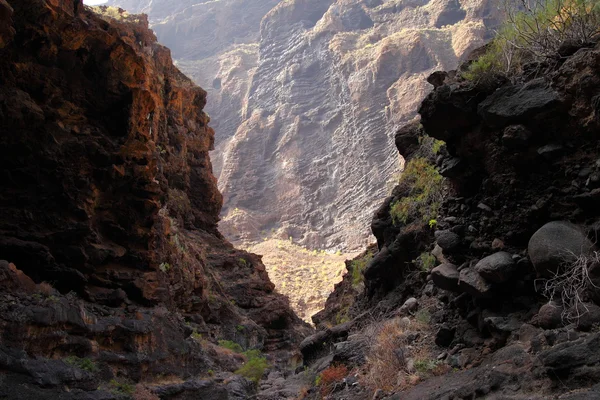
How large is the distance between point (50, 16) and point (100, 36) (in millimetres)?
1207

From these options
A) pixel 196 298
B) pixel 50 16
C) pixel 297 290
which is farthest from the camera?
pixel 297 290

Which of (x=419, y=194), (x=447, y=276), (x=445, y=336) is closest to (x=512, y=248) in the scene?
(x=447, y=276)

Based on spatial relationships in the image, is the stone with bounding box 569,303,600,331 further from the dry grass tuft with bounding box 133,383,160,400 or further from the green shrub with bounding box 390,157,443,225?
the dry grass tuft with bounding box 133,383,160,400

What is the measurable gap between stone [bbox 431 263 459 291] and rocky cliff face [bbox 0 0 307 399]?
589cm

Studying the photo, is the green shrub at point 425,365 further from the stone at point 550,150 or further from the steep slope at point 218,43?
the steep slope at point 218,43

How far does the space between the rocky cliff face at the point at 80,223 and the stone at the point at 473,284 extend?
6245 millimetres

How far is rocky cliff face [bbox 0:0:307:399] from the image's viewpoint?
852cm

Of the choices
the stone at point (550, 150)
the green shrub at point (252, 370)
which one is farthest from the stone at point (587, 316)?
the green shrub at point (252, 370)

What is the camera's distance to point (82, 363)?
8883 mm

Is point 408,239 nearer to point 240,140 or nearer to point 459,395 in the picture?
point 459,395

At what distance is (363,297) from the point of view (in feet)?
48.6

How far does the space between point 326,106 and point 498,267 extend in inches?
3003

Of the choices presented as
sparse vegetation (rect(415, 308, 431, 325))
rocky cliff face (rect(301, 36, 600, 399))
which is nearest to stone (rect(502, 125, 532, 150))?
rocky cliff face (rect(301, 36, 600, 399))

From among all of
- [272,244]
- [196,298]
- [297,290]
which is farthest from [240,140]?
[196,298]
